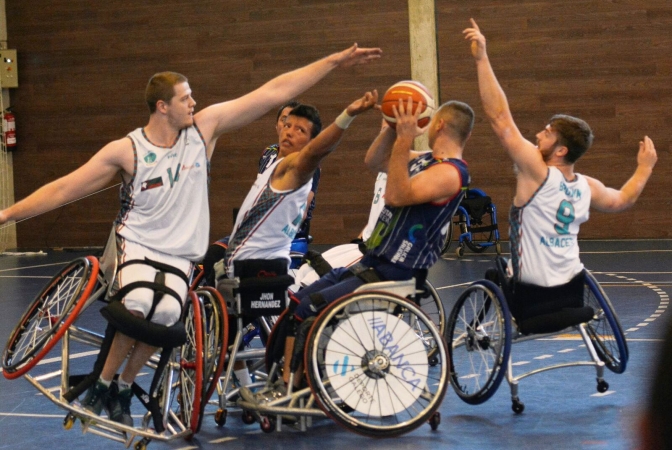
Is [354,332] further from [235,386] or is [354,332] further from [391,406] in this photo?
[235,386]

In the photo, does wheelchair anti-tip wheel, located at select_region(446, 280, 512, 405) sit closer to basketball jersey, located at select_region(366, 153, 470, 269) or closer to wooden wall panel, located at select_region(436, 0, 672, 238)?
basketball jersey, located at select_region(366, 153, 470, 269)

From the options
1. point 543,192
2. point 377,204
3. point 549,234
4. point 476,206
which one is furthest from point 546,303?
point 476,206

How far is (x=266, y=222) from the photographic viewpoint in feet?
13.3

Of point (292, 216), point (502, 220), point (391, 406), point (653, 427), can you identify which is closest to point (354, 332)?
point (391, 406)

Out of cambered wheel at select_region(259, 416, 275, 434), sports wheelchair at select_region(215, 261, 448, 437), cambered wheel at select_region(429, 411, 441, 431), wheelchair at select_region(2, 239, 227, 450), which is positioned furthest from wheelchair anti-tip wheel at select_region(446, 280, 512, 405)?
wheelchair at select_region(2, 239, 227, 450)

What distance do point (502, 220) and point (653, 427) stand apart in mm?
11362

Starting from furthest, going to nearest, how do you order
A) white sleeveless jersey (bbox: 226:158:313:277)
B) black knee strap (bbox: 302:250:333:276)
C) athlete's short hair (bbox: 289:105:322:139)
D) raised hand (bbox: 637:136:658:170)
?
black knee strap (bbox: 302:250:333:276), raised hand (bbox: 637:136:658:170), athlete's short hair (bbox: 289:105:322:139), white sleeveless jersey (bbox: 226:158:313:277)

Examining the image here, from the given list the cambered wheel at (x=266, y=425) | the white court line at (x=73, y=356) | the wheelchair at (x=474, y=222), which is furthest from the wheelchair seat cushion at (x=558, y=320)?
the wheelchair at (x=474, y=222)

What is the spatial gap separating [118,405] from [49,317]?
0.47 m

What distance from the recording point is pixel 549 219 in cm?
410

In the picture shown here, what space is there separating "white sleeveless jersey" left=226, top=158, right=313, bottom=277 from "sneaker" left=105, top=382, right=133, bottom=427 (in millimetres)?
772

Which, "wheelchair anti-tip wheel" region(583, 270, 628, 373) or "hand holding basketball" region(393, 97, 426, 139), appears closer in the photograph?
"hand holding basketball" region(393, 97, 426, 139)

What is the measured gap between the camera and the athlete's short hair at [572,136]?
13.6 ft

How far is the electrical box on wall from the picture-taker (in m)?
13.6
